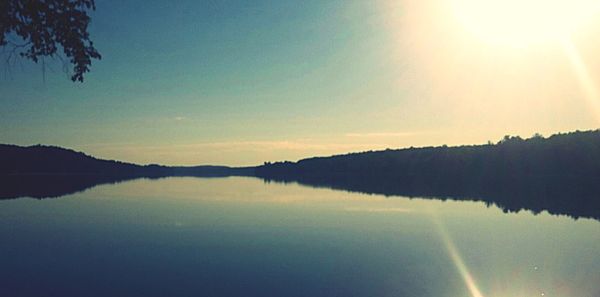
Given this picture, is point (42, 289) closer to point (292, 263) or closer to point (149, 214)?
point (292, 263)

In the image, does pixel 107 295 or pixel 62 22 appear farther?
pixel 107 295

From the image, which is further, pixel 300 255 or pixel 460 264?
pixel 300 255

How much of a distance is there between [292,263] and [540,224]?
98.5ft

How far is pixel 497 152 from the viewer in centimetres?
17362

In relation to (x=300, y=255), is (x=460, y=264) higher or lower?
lower

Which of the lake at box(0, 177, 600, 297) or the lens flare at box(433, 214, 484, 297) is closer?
the lens flare at box(433, 214, 484, 297)

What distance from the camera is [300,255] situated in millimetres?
29156

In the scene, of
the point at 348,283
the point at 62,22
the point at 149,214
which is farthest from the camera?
the point at 149,214

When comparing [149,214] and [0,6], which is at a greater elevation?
[0,6]

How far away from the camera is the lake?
21516 millimetres

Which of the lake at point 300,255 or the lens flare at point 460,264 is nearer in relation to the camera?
the lens flare at point 460,264

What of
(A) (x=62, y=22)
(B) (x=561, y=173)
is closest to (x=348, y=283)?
(A) (x=62, y=22)

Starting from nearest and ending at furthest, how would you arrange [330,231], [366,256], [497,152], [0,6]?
[0,6]
[366,256]
[330,231]
[497,152]

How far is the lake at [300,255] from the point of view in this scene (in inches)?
847
